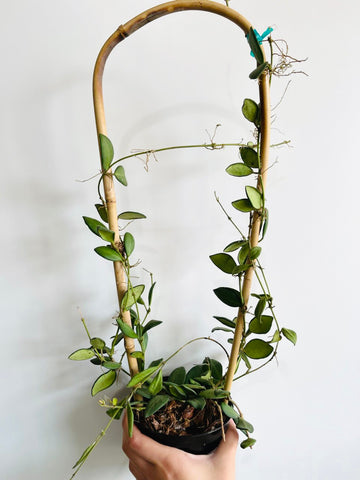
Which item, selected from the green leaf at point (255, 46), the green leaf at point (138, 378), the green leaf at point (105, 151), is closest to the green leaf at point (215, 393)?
the green leaf at point (138, 378)

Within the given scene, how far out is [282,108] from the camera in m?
0.70

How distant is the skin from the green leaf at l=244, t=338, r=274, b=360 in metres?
0.17

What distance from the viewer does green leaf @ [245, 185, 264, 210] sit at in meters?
0.53

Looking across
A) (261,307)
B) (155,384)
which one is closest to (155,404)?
(155,384)

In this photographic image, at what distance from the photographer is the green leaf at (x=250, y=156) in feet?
1.80

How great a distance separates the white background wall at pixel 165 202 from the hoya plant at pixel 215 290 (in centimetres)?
5

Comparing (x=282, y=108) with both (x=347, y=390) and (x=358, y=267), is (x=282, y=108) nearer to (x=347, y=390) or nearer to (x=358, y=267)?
Result: (x=358, y=267)

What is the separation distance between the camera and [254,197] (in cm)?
54

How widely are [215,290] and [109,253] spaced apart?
19 centimetres

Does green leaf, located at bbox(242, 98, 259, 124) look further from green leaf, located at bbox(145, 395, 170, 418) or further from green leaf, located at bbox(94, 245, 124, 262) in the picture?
green leaf, located at bbox(145, 395, 170, 418)

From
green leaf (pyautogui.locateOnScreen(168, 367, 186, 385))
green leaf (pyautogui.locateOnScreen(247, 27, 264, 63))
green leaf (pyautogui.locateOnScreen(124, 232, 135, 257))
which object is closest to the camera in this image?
green leaf (pyautogui.locateOnScreen(247, 27, 264, 63))

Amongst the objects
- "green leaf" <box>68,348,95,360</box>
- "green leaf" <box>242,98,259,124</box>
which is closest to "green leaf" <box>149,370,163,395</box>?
"green leaf" <box>68,348,95,360</box>

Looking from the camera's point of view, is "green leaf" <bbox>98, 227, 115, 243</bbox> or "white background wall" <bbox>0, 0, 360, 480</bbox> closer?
"green leaf" <bbox>98, 227, 115, 243</bbox>

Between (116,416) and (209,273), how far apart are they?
327 mm
